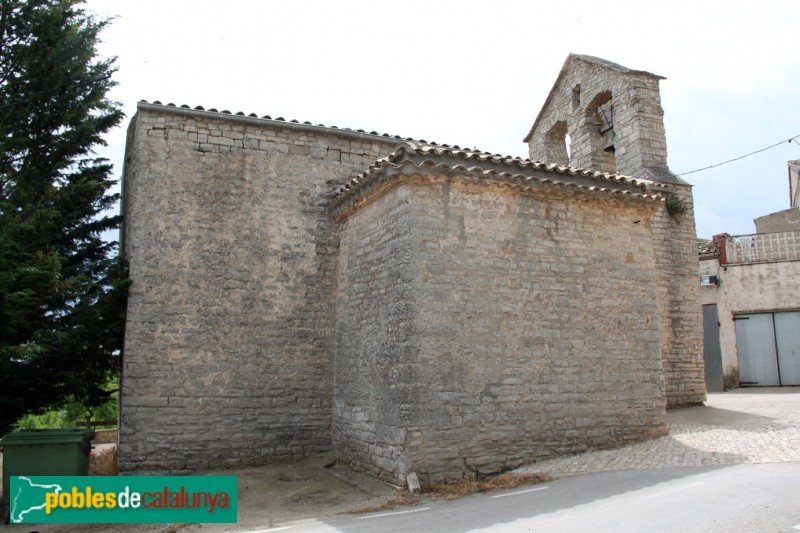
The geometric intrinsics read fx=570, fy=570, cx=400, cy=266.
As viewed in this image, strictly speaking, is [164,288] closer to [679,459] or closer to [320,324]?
[320,324]

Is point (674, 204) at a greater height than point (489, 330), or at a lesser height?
greater

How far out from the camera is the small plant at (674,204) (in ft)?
38.6

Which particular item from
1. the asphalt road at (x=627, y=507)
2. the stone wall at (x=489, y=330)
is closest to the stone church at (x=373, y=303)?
the stone wall at (x=489, y=330)

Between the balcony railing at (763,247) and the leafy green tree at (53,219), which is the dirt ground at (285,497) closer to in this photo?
the leafy green tree at (53,219)

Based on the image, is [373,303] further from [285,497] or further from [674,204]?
[674,204]

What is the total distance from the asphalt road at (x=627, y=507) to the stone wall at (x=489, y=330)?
0.98 meters

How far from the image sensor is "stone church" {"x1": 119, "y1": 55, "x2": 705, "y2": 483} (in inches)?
288

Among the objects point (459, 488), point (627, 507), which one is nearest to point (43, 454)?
point (459, 488)

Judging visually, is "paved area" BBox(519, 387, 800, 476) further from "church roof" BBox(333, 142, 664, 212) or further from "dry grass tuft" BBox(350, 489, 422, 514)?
"church roof" BBox(333, 142, 664, 212)

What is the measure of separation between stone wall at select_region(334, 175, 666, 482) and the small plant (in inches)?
123

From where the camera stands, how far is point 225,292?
8805 mm

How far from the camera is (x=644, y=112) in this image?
11883 millimetres

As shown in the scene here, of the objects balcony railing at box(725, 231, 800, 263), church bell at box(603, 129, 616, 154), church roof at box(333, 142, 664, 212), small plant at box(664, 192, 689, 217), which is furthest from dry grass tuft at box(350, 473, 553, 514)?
balcony railing at box(725, 231, 800, 263)

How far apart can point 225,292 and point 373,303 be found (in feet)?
8.07
